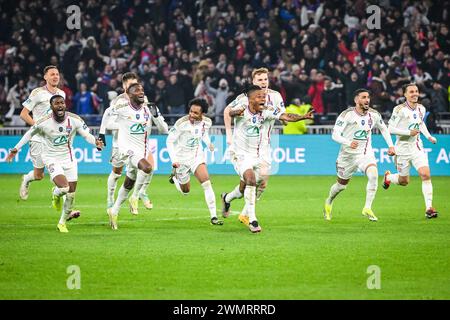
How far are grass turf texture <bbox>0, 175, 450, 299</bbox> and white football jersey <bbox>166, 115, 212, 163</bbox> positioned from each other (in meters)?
1.12

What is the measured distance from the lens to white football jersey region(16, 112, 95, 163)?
1552cm

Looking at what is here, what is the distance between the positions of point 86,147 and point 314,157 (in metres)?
6.46

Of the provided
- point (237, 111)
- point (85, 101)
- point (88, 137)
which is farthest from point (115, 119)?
point (85, 101)

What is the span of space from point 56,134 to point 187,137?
8.75 feet

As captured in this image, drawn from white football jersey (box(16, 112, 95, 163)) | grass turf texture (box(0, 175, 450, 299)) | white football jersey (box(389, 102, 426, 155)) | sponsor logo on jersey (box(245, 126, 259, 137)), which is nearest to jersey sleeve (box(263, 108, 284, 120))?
sponsor logo on jersey (box(245, 126, 259, 137))

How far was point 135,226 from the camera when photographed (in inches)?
642

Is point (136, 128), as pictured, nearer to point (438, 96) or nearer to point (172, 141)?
point (172, 141)

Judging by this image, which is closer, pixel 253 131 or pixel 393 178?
pixel 253 131

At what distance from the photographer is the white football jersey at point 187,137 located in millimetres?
17312

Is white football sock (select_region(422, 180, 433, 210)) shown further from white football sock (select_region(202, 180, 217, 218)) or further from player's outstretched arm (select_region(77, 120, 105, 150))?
player's outstretched arm (select_region(77, 120, 105, 150))

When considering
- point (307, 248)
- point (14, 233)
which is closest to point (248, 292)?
point (307, 248)

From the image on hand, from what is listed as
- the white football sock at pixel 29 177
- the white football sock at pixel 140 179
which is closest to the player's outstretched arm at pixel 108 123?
the white football sock at pixel 140 179

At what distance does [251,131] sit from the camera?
15.9 m
